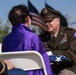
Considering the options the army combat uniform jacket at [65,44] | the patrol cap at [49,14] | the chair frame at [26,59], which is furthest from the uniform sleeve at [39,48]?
the patrol cap at [49,14]

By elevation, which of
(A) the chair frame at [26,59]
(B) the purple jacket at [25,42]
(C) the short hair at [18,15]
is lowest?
(A) the chair frame at [26,59]

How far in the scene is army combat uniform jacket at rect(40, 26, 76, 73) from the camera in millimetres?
3652

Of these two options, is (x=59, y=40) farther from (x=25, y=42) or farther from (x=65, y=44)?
(x=25, y=42)

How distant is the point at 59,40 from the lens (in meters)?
3.87

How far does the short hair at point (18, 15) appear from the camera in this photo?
3.07 m

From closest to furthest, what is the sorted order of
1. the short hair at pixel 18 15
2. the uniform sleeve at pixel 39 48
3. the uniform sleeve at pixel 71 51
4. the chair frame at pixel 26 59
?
the chair frame at pixel 26 59 < the uniform sleeve at pixel 39 48 < the short hair at pixel 18 15 < the uniform sleeve at pixel 71 51

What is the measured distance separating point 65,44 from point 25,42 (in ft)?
3.06

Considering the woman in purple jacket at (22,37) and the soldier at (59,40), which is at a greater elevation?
the woman in purple jacket at (22,37)

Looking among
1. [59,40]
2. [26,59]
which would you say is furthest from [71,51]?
[26,59]

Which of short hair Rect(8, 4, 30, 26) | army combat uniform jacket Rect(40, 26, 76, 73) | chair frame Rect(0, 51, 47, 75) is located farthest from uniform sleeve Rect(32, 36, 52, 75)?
army combat uniform jacket Rect(40, 26, 76, 73)

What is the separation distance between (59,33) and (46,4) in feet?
4.62

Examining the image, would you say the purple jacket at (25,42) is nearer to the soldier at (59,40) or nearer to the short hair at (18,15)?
the short hair at (18,15)

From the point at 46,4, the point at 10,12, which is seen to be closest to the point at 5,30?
the point at 46,4

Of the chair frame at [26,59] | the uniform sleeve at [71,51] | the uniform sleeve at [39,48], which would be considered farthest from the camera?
the uniform sleeve at [71,51]
